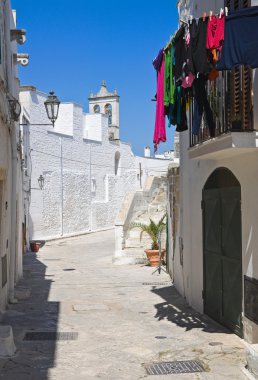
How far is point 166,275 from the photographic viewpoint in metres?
15.2

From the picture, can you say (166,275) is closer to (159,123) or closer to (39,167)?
(159,123)

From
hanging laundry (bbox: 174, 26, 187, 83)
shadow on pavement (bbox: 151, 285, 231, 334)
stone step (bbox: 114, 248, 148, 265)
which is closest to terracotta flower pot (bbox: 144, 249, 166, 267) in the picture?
stone step (bbox: 114, 248, 148, 265)

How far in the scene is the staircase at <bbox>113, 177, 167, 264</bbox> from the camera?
18406mm

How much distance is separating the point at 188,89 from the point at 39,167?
21.7m

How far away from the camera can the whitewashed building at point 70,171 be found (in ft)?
90.3

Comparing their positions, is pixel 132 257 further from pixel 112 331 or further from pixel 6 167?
pixel 112 331

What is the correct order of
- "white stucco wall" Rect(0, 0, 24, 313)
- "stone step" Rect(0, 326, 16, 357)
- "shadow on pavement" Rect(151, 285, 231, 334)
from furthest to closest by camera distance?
1. "white stucco wall" Rect(0, 0, 24, 313)
2. "shadow on pavement" Rect(151, 285, 231, 334)
3. "stone step" Rect(0, 326, 16, 357)

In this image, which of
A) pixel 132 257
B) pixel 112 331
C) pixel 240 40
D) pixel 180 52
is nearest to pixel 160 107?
pixel 180 52

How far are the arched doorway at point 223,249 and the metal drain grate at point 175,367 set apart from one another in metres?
1.29

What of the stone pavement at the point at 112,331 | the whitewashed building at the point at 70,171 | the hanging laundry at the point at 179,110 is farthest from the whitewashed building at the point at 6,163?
the whitewashed building at the point at 70,171

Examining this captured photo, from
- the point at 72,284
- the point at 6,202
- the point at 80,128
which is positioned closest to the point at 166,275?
the point at 72,284

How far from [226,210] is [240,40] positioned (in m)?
2.84

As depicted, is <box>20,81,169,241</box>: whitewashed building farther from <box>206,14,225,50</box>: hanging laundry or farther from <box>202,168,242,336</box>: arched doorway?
<box>206,14,225,50</box>: hanging laundry

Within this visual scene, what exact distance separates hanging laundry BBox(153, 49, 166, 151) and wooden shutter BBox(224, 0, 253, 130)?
1.30 metres
